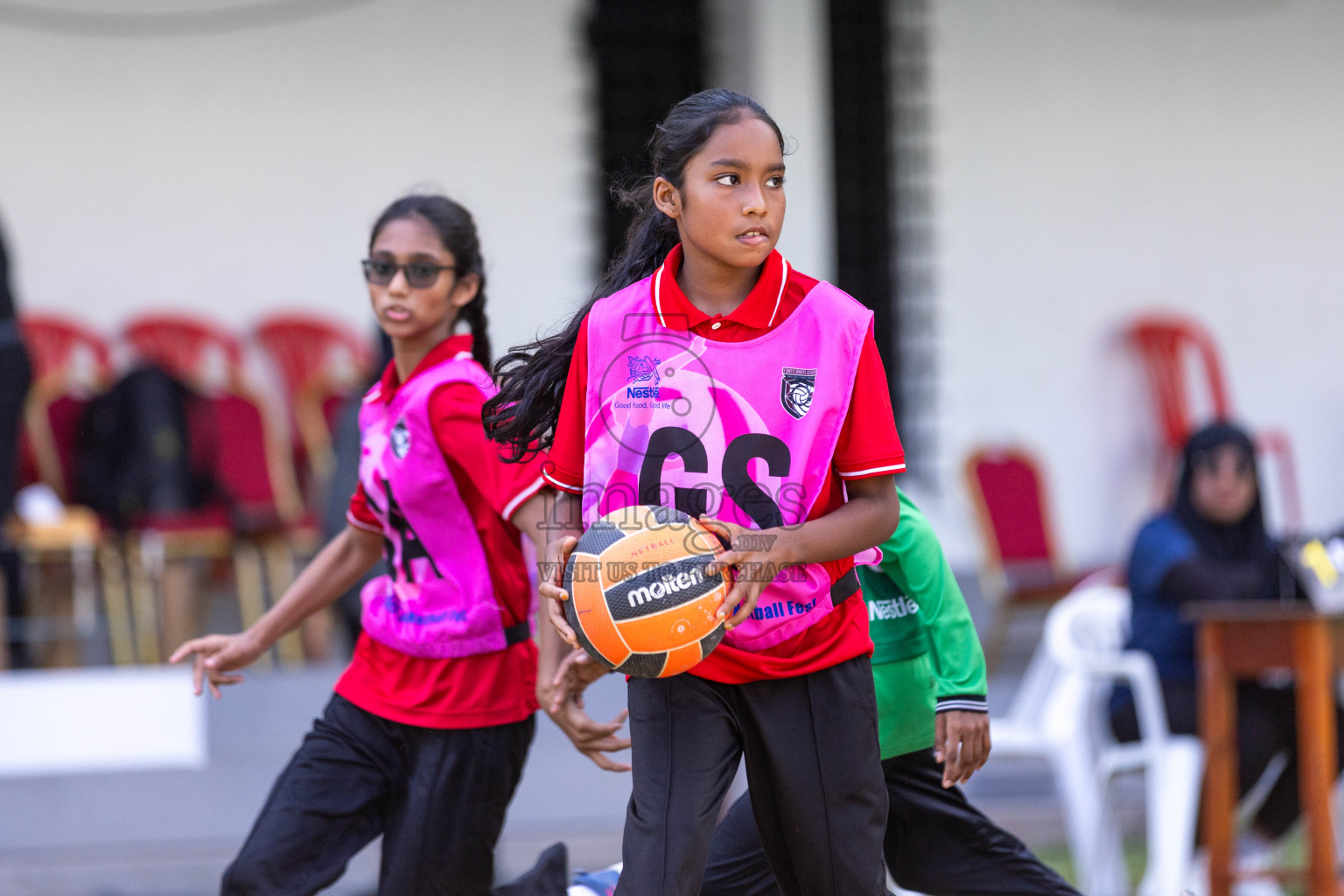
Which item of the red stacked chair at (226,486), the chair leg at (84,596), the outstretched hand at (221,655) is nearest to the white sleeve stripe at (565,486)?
the outstretched hand at (221,655)

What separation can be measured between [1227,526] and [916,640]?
2993 mm

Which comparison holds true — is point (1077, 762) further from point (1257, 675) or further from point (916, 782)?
point (916, 782)

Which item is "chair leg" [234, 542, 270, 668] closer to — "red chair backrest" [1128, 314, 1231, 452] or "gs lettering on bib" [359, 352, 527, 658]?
"gs lettering on bib" [359, 352, 527, 658]

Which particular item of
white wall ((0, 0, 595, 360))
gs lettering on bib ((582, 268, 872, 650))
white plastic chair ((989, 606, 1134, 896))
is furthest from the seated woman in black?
white wall ((0, 0, 595, 360))

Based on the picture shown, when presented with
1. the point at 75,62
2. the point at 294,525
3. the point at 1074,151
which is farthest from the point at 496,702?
the point at 1074,151

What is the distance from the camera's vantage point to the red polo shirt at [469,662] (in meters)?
2.85

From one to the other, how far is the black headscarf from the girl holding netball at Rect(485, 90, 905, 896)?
3392mm

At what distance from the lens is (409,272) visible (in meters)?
3.04

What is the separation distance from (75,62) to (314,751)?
6.08 meters

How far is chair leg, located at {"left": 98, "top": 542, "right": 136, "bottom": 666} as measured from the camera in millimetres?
6930

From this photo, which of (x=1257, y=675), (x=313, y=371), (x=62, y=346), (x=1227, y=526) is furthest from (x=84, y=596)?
(x=1257, y=675)

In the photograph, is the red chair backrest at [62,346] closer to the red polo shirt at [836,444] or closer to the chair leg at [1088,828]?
the chair leg at [1088,828]

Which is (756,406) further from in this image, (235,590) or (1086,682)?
(235,590)

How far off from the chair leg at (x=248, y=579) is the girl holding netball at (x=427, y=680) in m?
4.05
